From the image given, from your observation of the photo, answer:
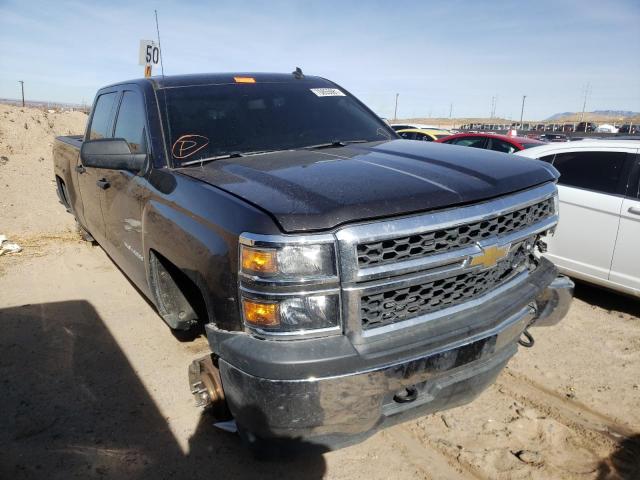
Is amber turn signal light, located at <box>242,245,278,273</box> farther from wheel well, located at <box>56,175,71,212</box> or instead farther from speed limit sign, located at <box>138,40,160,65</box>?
speed limit sign, located at <box>138,40,160,65</box>

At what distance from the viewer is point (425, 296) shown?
209cm

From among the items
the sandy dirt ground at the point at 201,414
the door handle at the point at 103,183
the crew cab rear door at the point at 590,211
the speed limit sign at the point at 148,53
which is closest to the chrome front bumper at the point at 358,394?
the sandy dirt ground at the point at 201,414

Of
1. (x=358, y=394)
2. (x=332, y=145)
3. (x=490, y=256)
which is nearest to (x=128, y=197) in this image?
(x=332, y=145)

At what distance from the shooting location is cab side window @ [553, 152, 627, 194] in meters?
4.56

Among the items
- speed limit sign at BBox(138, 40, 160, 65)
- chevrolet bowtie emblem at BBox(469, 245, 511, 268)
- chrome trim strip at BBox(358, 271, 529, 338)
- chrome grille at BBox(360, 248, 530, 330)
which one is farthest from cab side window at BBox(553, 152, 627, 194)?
speed limit sign at BBox(138, 40, 160, 65)

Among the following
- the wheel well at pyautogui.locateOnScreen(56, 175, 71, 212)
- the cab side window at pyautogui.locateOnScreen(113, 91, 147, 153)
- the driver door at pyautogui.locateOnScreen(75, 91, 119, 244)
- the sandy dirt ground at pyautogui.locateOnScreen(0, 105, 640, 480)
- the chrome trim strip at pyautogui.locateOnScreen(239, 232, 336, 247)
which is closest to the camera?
the chrome trim strip at pyautogui.locateOnScreen(239, 232, 336, 247)

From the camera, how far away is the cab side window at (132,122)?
125 inches

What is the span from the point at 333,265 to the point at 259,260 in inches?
11.5

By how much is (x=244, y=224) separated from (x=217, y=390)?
979 millimetres

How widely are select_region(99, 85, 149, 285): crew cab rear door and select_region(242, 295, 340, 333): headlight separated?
1.38 metres

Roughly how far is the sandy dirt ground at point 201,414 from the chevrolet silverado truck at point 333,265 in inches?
15.8

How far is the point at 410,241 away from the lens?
1.98 metres

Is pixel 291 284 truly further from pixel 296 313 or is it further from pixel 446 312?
pixel 446 312

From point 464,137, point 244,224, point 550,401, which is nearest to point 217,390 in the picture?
point 244,224
